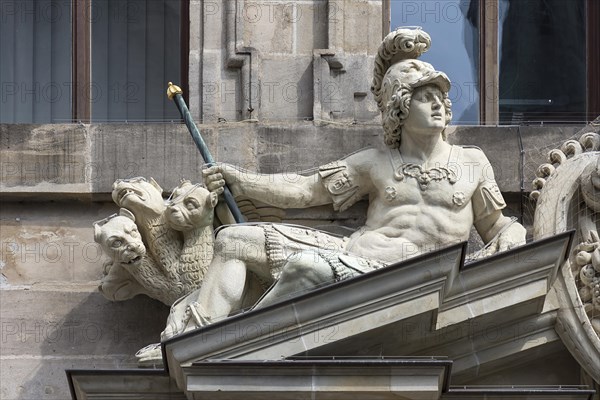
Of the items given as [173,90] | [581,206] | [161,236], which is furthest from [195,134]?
[581,206]

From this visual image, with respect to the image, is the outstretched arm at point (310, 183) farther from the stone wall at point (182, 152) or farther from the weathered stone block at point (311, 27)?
the weathered stone block at point (311, 27)

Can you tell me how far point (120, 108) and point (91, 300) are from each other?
1.76 meters

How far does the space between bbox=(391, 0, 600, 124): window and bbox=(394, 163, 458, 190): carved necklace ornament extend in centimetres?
165

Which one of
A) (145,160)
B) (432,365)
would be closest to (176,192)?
(145,160)

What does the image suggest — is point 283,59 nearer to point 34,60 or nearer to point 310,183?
point 310,183

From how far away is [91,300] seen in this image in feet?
60.8

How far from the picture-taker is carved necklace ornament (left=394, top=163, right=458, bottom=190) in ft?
58.3

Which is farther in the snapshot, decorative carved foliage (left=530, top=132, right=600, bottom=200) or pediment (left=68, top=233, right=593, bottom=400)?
decorative carved foliage (left=530, top=132, right=600, bottom=200)

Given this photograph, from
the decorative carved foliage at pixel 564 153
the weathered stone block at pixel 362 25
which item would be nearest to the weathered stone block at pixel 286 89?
the weathered stone block at pixel 362 25

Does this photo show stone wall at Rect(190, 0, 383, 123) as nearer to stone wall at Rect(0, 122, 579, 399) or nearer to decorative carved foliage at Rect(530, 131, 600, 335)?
stone wall at Rect(0, 122, 579, 399)

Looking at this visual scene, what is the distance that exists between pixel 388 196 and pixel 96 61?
2.94 meters

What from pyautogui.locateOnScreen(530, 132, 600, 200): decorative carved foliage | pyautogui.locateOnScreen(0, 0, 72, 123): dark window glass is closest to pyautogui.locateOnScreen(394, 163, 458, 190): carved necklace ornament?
pyautogui.locateOnScreen(530, 132, 600, 200): decorative carved foliage

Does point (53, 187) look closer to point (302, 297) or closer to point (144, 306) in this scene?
point (144, 306)

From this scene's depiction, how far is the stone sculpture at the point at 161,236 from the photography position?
1784 cm
